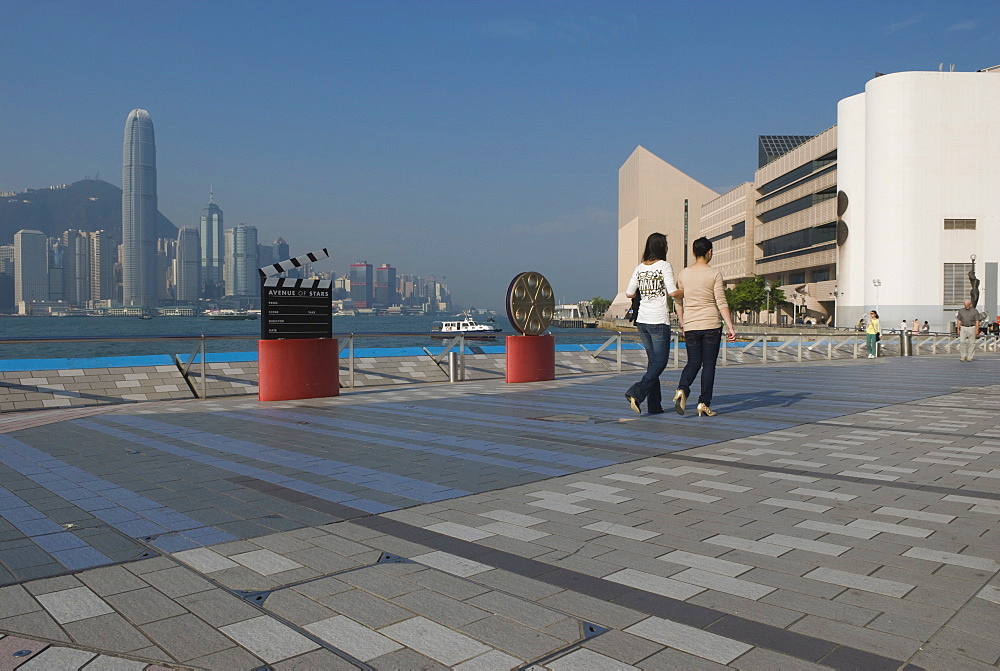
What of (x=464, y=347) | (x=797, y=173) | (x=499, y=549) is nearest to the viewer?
(x=499, y=549)

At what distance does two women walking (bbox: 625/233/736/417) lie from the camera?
845 centimetres

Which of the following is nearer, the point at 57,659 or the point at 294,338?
the point at 57,659

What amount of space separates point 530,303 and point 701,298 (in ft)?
17.3

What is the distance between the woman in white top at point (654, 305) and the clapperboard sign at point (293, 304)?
13.8 ft

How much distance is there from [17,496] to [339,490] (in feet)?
6.06

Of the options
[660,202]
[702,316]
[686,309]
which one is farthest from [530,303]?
[660,202]

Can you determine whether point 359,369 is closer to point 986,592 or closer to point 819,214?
point 986,592

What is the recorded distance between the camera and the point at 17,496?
15.0 ft

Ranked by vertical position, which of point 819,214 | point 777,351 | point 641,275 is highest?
point 819,214

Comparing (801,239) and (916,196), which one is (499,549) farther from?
(801,239)

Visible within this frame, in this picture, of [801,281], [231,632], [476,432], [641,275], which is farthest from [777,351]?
[801,281]

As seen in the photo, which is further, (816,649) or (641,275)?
(641,275)

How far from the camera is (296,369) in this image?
10578 millimetres

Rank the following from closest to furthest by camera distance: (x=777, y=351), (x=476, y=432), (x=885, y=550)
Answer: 1. (x=885, y=550)
2. (x=476, y=432)
3. (x=777, y=351)
